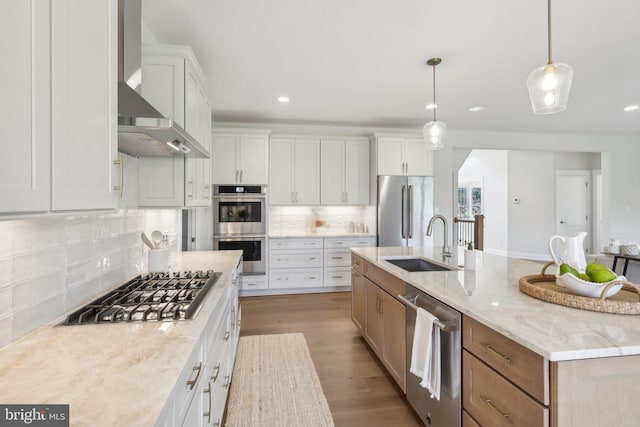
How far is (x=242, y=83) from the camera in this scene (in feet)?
11.5

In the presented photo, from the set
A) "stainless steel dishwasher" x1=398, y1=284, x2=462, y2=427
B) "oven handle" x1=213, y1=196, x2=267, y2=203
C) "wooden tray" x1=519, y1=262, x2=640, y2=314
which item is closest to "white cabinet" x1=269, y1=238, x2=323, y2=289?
"oven handle" x1=213, y1=196, x2=267, y2=203

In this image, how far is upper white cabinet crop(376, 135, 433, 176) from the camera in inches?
193

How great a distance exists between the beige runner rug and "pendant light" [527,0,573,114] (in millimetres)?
2296

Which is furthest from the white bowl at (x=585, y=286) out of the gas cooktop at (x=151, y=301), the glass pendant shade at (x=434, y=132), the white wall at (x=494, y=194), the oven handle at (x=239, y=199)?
the white wall at (x=494, y=194)

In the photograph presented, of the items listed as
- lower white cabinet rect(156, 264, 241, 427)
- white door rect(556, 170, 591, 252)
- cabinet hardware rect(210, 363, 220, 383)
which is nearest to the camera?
lower white cabinet rect(156, 264, 241, 427)

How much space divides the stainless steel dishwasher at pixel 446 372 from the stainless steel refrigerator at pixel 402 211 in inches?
117

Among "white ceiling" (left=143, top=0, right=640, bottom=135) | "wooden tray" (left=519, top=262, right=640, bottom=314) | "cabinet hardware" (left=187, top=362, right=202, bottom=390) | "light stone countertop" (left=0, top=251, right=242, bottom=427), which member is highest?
"white ceiling" (left=143, top=0, right=640, bottom=135)

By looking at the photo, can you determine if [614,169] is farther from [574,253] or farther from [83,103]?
[83,103]

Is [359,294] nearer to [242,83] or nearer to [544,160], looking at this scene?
[242,83]

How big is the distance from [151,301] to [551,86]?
2.40m

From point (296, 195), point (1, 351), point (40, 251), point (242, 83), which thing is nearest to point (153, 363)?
point (1, 351)

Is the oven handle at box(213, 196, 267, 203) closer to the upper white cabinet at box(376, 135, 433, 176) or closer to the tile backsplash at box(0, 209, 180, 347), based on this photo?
the upper white cabinet at box(376, 135, 433, 176)

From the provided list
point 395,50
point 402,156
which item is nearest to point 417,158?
point 402,156

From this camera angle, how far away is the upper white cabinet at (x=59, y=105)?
666mm
